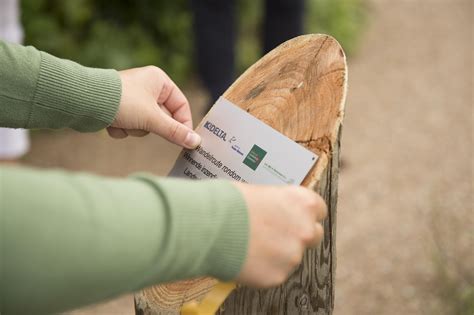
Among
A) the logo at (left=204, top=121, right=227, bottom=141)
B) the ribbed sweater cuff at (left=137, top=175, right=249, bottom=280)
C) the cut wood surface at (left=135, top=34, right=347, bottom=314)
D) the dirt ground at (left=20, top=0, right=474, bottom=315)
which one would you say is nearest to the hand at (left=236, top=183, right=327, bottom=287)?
the ribbed sweater cuff at (left=137, top=175, right=249, bottom=280)

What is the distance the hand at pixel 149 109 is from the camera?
1.44m

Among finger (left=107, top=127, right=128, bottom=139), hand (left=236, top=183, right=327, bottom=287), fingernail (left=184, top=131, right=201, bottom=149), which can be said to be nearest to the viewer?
hand (left=236, top=183, right=327, bottom=287)

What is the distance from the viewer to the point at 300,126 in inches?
53.3

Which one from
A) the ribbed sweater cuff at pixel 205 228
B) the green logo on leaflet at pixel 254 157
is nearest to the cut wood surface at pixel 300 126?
the green logo on leaflet at pixel 254 157

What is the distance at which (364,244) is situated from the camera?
3.00m

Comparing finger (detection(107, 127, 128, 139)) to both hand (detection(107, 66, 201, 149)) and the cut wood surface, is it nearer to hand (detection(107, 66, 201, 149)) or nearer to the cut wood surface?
hand (detection(107, 66, 201, 149))

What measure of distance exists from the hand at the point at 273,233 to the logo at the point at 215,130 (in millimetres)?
384

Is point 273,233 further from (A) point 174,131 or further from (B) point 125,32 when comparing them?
(B) point 125,32

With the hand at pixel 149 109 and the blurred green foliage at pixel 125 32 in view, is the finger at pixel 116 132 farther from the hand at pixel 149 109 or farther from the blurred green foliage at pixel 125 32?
the blurred green foliage at pixel 125 32

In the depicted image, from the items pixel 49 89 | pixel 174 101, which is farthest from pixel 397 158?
pixel 49 89

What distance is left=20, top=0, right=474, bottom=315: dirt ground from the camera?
9.16 ft

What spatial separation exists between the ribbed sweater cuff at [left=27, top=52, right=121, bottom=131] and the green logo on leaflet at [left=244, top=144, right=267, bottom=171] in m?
0.34

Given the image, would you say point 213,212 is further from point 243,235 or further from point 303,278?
point 303,278

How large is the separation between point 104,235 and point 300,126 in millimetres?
585
